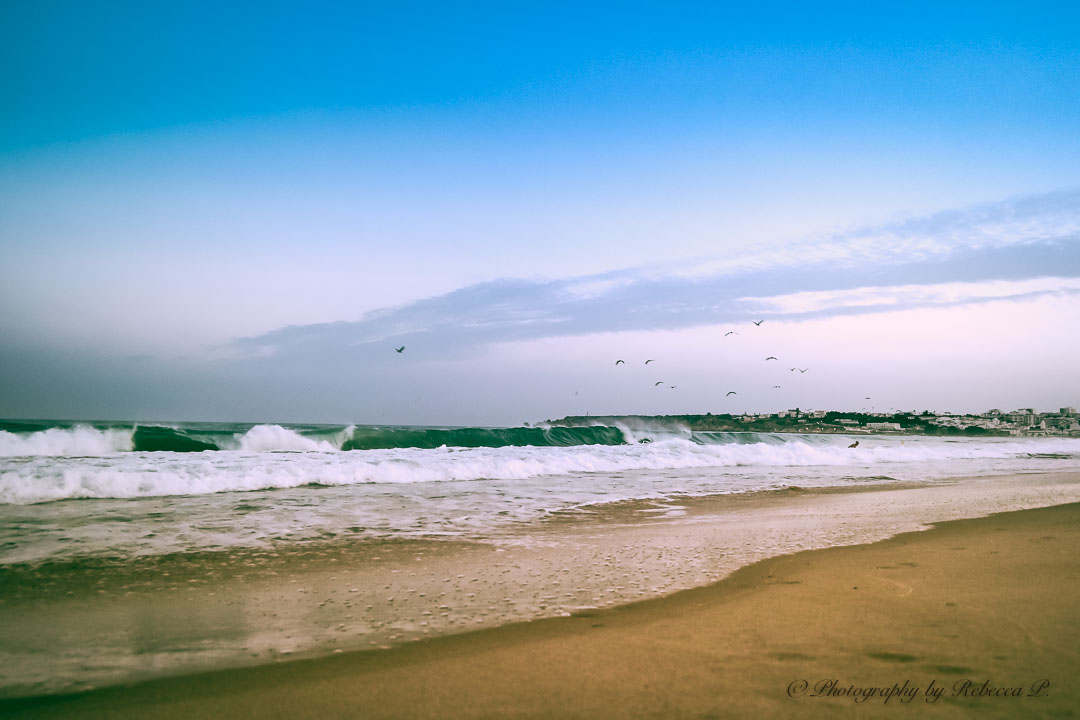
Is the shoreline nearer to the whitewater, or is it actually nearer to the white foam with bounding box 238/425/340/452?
the whitewater

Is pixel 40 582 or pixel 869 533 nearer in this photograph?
pixel 40 582

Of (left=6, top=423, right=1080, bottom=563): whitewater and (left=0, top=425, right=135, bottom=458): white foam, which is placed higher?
(left=0, top=425, right=135, bottom=458): white foam

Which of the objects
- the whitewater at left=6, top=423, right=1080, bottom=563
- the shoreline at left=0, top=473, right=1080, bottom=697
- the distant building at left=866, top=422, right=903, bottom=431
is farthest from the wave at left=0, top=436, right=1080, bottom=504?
the distant building at left=866, top=422, right=903, bottom=431

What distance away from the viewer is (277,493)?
1135cm

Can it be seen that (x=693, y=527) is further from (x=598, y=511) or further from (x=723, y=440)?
(x=723, y=440)

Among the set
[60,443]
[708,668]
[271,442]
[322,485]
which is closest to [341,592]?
[708,668]

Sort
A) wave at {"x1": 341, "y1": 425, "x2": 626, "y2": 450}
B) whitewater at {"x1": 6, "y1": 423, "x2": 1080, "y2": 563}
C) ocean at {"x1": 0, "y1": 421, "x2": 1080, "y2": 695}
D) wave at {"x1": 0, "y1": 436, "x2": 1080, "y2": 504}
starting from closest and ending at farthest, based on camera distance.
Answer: ocean at {"x1": 0, "y1": 421, "x2": 1080, "y2": 695} → whitewater at {"x1": 6, "y1": 423, "x2": 1080, "y2": 563} → wave at {"x1": 0, "y1": 436, "x2": 1080, "y2": 504} → wave at {"x1": 341, "y1": 425, "x2": 626, "y2": 450}

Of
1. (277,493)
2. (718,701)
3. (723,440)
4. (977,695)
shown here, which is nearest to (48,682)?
(718,701)

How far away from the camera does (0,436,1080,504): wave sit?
10750 mm

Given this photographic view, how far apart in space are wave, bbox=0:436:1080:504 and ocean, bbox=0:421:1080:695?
7 centimetres

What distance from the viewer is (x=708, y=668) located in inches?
122

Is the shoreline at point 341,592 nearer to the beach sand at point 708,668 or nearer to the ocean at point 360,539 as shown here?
the ocean at point 360,539

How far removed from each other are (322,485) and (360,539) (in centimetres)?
622

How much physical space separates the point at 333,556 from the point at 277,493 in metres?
5.96
